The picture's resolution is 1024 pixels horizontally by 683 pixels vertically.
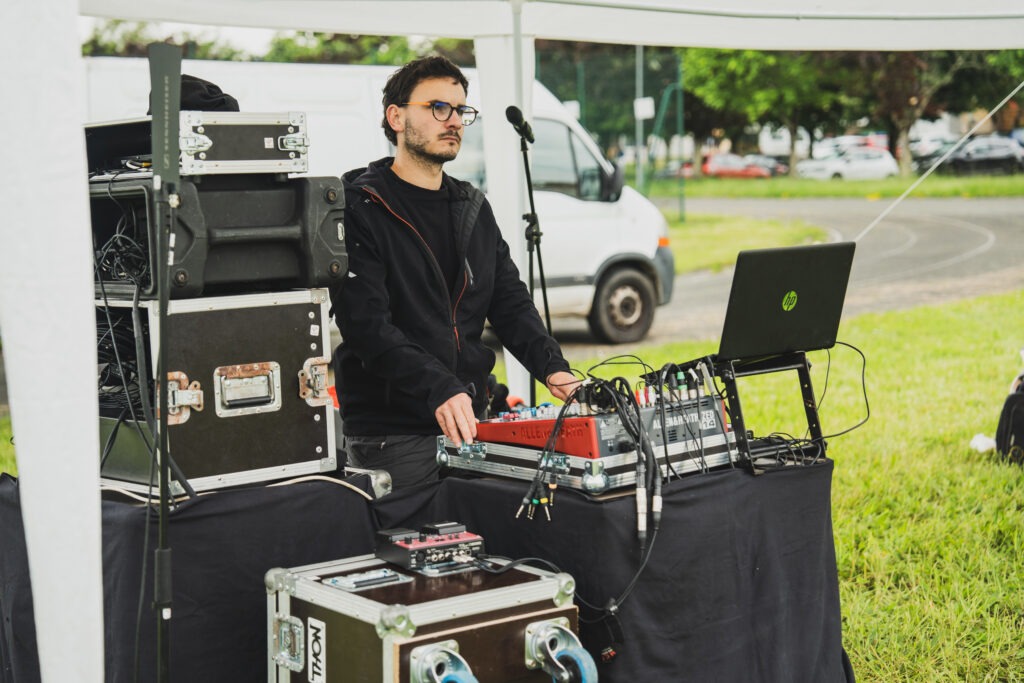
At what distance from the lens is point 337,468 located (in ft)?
9.84

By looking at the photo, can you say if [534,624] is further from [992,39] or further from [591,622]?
[992,39]

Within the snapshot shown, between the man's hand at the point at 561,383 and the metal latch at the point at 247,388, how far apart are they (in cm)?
86

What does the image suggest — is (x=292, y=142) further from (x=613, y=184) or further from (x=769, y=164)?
(x=769, y=164)

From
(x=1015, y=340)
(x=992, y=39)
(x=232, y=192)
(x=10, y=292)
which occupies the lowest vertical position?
(x=1015, y=340)

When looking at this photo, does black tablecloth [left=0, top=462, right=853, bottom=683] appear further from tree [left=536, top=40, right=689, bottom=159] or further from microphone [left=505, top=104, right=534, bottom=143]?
tree [left=536, top=40, right=689, bottom=159]

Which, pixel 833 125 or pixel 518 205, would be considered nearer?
pixel 518 205

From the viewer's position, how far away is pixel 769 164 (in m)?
40.5

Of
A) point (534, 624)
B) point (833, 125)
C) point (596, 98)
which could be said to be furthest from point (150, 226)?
point (833, 125)

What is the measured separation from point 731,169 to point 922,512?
3609cm

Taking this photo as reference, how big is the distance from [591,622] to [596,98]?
670 inches

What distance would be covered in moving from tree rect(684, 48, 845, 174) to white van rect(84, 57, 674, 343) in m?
23.3

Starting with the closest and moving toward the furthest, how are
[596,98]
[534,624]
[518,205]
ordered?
[534,624], [518,205], [596,98]

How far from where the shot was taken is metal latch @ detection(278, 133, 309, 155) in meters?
2.77

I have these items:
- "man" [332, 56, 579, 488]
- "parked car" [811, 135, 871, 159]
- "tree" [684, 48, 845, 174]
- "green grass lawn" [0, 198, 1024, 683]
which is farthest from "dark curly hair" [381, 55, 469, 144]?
"parked car" [811, 135, 871, 159]
